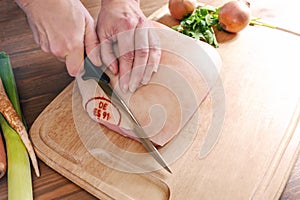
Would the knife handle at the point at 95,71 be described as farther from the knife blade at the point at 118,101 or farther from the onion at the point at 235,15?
the onion at the point at 235,15

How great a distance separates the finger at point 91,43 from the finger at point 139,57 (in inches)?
4.0

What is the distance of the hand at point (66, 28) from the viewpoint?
3.73 ft

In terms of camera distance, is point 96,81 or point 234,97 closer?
point 96,81

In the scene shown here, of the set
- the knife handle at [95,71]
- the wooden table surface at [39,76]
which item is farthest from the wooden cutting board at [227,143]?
the knife handle at [95,71]

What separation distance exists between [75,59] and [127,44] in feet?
0.50

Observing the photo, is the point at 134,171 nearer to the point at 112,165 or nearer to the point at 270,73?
the point at 112,165

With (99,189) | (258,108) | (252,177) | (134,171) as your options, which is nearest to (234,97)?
(258,108)

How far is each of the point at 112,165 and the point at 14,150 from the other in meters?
0.26

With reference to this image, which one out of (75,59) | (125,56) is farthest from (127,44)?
(75,59)

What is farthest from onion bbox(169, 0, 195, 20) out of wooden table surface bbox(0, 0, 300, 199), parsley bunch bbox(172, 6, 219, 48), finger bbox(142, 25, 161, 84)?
finger bbox(142, 25, 161, 84)

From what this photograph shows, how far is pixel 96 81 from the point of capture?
117 cm

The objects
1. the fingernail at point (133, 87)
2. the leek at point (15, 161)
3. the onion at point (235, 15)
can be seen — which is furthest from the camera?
the onion at point (235, 15)

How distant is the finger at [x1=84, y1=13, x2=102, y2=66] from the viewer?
1146mm

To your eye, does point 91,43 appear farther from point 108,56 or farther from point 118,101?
point 118,101
